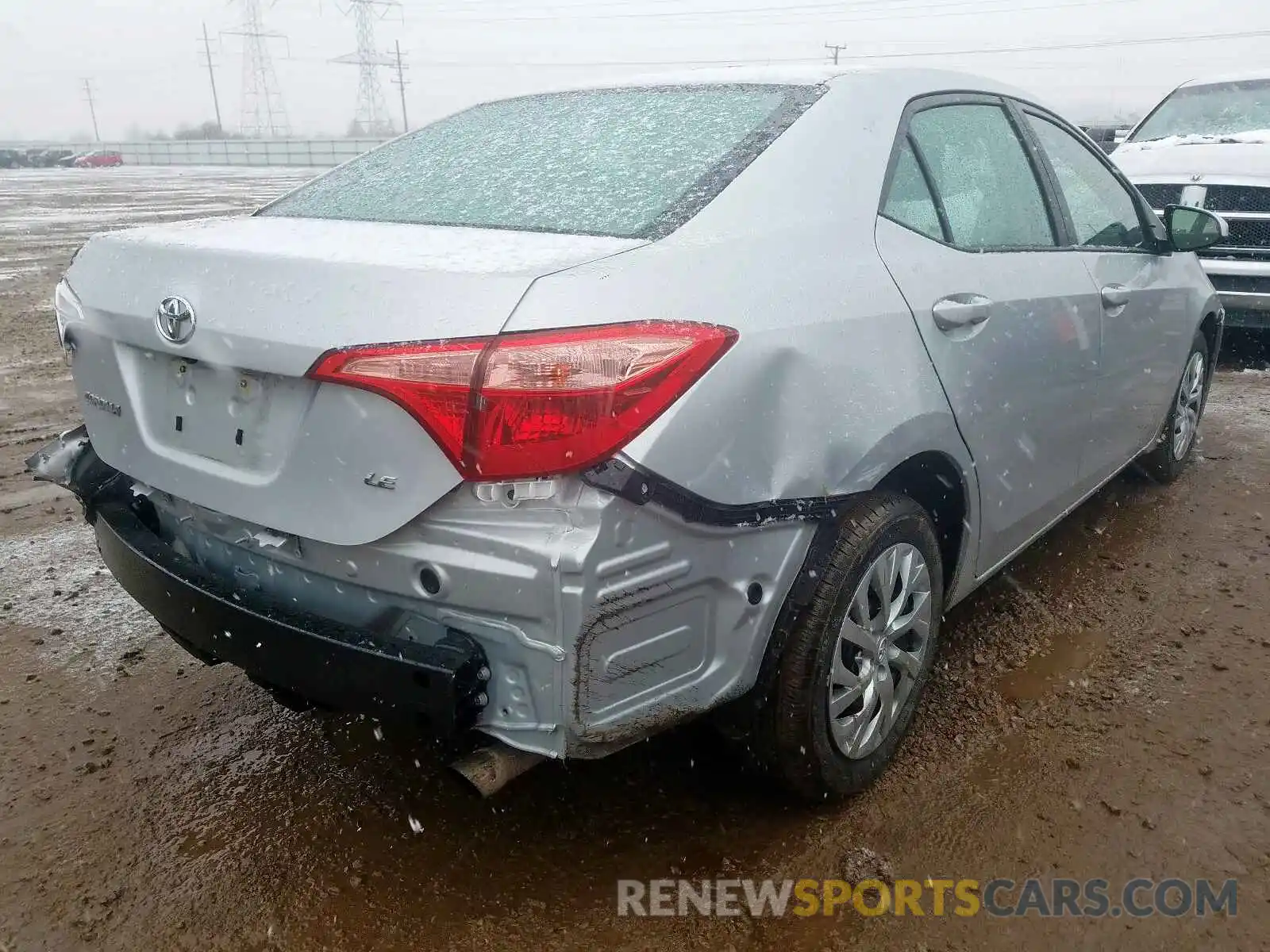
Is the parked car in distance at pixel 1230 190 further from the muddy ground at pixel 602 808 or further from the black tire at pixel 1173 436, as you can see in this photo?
the muddy ground at pixel 602 808

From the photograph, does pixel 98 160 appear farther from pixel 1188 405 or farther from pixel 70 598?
pixel 1188 405

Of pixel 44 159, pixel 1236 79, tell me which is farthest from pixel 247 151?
pixel 1236 79

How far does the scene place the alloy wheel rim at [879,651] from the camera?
2.15m

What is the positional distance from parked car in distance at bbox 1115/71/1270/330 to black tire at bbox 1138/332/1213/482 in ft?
7.27

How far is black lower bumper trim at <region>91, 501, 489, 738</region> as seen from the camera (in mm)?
1660

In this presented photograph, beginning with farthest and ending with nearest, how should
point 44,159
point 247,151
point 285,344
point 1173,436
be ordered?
point 44,159 → point 247,151 → point 1173,436 → point 285,344

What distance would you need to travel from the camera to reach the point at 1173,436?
4.31 m

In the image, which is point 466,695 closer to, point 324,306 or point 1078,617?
point 324,306

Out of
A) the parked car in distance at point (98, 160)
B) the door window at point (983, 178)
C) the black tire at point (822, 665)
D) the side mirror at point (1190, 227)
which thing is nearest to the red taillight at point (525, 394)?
the black tire at point (822, 665)

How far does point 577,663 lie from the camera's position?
1.65 m

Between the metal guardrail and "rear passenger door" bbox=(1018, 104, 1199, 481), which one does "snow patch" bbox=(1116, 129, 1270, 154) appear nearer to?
"rear passenger door" bbox=(1018, 104, 1199, 481)

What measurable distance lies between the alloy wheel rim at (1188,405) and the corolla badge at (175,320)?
12.7ft

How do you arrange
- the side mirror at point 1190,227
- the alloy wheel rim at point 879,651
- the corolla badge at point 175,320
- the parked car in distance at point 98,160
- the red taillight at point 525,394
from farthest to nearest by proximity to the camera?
the parked car in distance at point 98,160
the side mirror at point 1190,227
the alloy wheel rim at point 879,651
the corolla badge at point 175,320
the red taillight at point 525,394

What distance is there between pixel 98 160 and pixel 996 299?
205ft
